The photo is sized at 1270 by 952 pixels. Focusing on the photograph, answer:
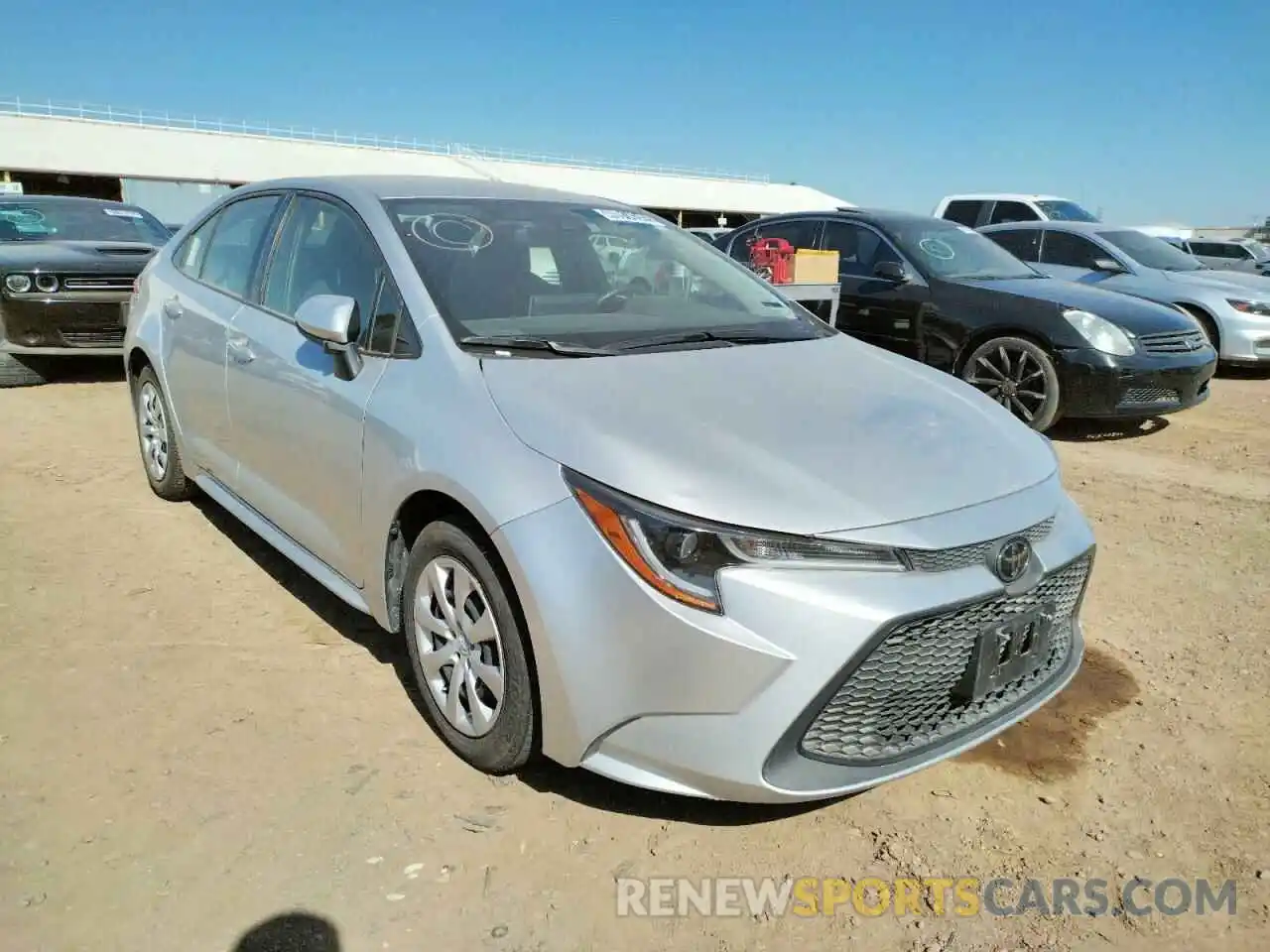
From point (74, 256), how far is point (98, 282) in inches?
14.0

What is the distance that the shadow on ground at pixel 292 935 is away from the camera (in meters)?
2.01

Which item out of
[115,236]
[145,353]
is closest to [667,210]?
[115,236]

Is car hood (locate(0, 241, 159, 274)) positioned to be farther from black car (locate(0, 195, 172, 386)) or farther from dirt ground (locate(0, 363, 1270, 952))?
dirt ground (locate(0, 363, 1270, 952))

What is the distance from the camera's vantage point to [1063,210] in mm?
13258

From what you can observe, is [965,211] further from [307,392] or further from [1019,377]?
[307,392]

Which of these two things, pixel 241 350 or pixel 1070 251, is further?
pixel 1070 251

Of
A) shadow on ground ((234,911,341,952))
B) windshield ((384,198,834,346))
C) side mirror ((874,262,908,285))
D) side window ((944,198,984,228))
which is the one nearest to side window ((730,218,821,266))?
side mirror ((874,262,908,285))

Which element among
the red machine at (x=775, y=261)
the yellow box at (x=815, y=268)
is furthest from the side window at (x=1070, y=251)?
the red machine at (x=775, y=261)

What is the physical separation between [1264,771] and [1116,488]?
9.74ft

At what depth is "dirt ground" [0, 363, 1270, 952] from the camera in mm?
2111

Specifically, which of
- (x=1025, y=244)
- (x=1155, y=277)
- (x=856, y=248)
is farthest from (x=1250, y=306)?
(x=856, y=248)

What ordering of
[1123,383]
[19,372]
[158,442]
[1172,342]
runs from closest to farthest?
[158,442]
[1123,383]
[1172,342]
[19,372]

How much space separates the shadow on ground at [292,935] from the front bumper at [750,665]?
2.09 ft

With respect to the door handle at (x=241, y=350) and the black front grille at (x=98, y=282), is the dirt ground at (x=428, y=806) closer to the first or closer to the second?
the door handle at (x=241, y=350)
